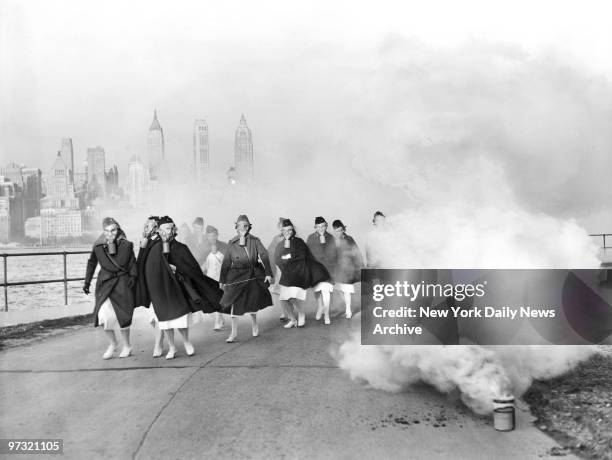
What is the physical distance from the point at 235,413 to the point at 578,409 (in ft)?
9.20

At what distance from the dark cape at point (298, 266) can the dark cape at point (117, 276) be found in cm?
271

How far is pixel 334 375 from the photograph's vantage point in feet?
19.6

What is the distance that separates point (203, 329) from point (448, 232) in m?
5.11

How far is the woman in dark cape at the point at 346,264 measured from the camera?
1037 centimetres

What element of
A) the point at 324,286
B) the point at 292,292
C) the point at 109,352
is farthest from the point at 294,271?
the point at 109,352

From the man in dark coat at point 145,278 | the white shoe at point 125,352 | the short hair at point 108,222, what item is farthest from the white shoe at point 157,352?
the short hair at point 108,222

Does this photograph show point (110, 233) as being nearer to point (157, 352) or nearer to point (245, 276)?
point (157, 352)

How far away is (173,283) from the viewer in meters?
7.36

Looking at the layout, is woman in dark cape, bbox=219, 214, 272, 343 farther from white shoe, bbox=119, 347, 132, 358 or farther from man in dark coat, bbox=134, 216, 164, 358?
white shoe, bbox=119, 347, 132, 358

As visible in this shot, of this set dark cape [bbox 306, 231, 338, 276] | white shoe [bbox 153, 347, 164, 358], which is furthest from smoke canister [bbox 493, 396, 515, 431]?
dark cape [bbox 306, 231, 338, 276]

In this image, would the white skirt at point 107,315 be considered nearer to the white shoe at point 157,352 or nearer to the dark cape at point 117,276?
the dark cape at point 117,276

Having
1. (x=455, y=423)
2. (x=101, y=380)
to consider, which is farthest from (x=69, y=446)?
(x=455, y=423)

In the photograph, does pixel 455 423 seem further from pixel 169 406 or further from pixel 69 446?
pixel 69 446

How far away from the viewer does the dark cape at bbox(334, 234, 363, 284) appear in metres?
10.4
